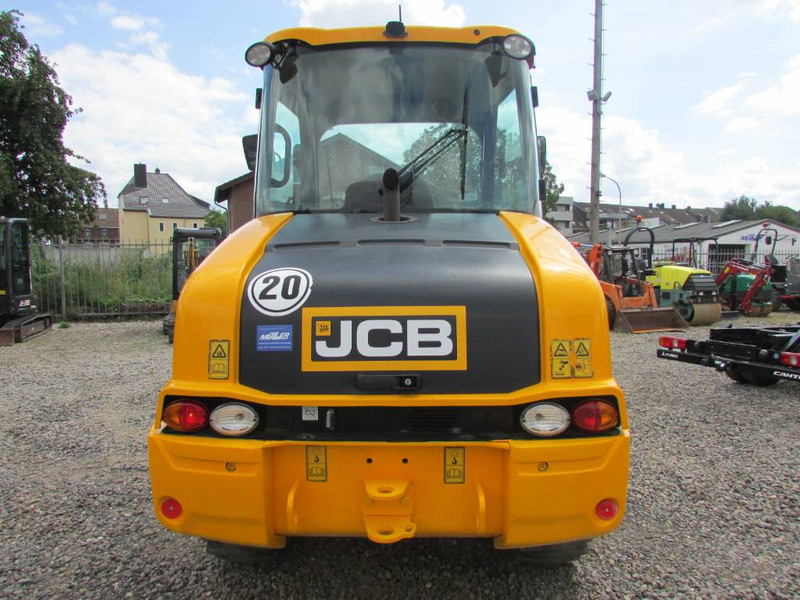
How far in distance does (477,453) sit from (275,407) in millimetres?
820

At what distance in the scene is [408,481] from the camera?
7.22 feet

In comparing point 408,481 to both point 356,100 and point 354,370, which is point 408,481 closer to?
point 354,370

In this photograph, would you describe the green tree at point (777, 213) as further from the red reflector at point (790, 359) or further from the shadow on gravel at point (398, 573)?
the shadow on gravel at point (398, 573)

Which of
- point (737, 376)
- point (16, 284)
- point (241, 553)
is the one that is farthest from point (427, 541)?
point (16, 284)

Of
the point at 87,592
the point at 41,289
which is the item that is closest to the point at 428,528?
the point at 87,592

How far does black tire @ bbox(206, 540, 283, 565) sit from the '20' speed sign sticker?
1148 mm

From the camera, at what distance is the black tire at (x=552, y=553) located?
2508mm

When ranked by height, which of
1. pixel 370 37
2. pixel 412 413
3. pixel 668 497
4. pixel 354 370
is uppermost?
pixel 370 37

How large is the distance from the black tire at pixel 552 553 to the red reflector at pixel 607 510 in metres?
0.39

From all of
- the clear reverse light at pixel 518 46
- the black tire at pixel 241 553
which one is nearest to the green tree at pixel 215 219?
the clear reverse light at pixel 518 46

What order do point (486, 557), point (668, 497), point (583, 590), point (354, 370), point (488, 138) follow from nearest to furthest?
point (354, 370) < point (583, 590) < point (486, 557) < point (488, 138) < point (668, 497)

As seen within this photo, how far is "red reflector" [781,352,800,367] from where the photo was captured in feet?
19.3

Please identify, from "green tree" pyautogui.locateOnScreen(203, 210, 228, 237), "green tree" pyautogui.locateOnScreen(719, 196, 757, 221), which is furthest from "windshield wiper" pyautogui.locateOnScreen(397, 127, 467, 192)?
"green tree" pyautogui.locateOnScreen(719, 196, 757, 221)

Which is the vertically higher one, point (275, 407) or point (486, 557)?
point (275, 407)
